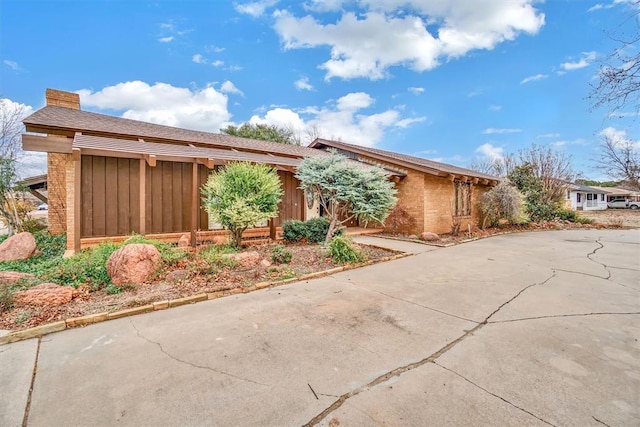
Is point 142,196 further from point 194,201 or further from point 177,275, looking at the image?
point 177,275

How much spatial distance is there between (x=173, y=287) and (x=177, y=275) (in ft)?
1.49

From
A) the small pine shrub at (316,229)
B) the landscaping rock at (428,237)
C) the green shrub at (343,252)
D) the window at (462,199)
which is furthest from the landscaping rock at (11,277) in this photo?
the window at (462,199)

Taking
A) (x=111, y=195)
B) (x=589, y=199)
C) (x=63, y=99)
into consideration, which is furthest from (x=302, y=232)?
(x=589, y=199)

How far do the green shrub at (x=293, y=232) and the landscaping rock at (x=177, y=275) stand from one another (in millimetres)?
4312

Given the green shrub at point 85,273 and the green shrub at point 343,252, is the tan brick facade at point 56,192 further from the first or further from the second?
the green shrub at point 343,252

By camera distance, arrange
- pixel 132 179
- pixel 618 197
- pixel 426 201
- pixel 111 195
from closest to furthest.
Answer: pixel 111 195 < pixel 132 179 < pixel 426 201 < pixel 618 197

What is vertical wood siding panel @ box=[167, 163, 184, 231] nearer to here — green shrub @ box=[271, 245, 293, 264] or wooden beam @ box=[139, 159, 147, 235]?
wooden beam @ box=[139, 159, 147, 235]

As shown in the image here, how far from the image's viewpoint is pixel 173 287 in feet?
16.0

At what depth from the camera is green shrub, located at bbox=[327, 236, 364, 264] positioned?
22.4ft

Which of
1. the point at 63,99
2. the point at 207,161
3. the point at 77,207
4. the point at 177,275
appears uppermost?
the point at 63,99

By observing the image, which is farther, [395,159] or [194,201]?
[395,159]

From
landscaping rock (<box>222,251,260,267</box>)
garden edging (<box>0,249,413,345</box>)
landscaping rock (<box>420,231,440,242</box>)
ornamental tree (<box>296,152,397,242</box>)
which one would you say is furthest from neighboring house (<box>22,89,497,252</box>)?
garden edging (<box>0,249,413,345</box>)

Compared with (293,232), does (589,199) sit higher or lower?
higher

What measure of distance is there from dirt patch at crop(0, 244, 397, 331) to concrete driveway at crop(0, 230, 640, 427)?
1.64 feet
